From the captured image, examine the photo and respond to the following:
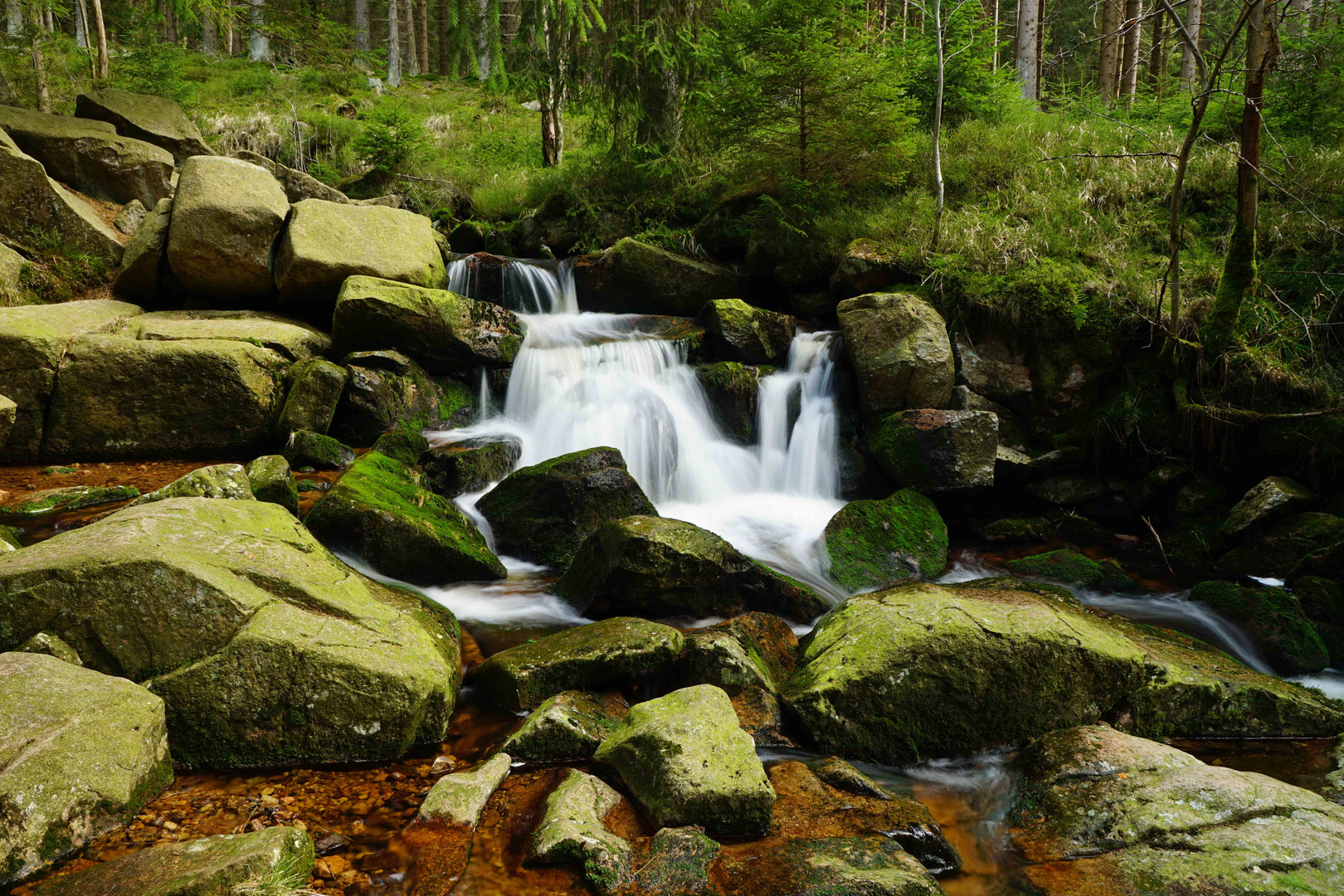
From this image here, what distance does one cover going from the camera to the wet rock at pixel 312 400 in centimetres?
759

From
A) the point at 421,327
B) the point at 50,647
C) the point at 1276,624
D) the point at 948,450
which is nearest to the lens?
the point at 50,647

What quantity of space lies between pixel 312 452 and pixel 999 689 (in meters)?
6.34

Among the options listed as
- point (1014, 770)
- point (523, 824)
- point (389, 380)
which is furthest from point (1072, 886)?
point (389, 380)

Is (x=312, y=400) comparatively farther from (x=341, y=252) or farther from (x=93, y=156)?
(x=93, y=156)

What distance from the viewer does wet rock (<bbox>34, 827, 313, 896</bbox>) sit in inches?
99.6

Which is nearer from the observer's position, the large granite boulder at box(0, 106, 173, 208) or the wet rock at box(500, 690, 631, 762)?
the wet rock at box(500, 690, 631, 762)

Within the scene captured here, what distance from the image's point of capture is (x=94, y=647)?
11.8 ft

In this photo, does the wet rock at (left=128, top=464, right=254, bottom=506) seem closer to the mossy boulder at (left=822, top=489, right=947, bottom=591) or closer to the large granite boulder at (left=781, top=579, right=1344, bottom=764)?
the large granite boulder at (left=781, top=579, right=1344, bottom=764)

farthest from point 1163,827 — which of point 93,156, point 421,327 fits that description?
point 93,156

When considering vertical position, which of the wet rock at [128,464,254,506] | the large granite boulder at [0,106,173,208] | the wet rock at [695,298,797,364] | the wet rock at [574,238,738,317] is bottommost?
the wet rock at [128,464,254,506]

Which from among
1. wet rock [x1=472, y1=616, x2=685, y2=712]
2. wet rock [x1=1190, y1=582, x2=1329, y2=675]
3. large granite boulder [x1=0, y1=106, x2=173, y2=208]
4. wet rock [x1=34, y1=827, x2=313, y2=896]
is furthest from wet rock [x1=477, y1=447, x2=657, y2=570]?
large granite boulder [x1=0, y1=106, x2=173, y2=208]

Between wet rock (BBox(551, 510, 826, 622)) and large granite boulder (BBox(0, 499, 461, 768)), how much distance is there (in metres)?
1.72

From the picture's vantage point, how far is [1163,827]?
3328mm

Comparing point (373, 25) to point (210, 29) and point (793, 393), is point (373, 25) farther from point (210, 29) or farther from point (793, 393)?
point (793, 393)
